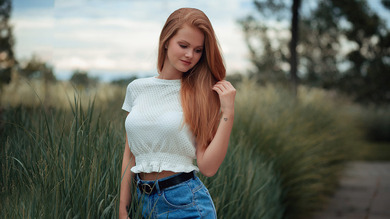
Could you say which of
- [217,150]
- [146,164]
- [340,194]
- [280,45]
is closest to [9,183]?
[146,164]

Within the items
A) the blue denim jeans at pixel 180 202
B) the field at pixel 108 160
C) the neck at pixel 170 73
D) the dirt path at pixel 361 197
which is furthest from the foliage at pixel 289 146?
the blue denim jeans at pixel 180 202

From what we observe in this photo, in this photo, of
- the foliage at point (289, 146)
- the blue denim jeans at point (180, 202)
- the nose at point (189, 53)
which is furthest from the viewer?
the foliage at point (289, 146)

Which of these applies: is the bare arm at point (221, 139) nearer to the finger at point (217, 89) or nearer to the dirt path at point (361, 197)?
the finger at point (217, 89)

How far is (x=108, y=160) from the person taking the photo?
2.11 m

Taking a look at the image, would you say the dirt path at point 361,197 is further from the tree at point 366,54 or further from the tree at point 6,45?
the tree at point 6,45

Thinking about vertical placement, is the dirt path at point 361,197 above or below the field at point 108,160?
below

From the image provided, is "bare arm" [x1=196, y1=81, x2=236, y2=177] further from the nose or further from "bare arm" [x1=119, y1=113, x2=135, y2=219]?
"bare arm" [x1=119, y1=113, x2=135, y2=219]

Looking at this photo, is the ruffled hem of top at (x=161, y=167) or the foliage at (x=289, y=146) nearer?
the ruffled hem of top at (x=161, y=167)

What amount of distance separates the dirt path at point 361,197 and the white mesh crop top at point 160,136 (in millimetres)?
3824

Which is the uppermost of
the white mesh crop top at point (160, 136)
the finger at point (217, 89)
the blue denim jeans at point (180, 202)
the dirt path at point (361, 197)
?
the finger at point (217, 89)

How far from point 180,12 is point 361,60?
11461 millimetres

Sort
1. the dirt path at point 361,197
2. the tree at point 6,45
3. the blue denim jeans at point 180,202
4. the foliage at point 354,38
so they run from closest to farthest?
1. the blue denim jeans at point 180,202
2. the tree at point 6,45
3. the dirt path at point 361,197
4. the foliage at point 354,38

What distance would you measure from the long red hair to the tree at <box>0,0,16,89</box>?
391 cm

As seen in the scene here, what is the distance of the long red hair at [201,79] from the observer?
189 centimetres
